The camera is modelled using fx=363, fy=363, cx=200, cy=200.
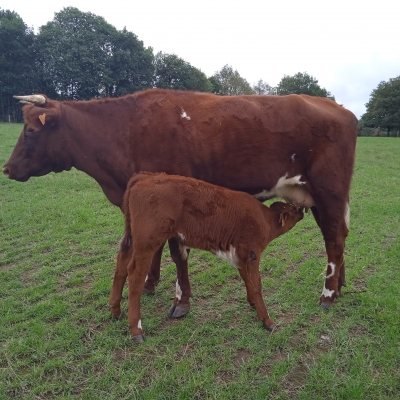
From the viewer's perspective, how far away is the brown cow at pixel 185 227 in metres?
3.93

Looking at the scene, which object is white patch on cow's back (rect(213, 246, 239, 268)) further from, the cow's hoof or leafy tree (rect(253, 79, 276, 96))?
leafy tree (rect(253, 79, 276, 96))

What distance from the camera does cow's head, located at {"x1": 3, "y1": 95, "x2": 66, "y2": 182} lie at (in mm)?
4668

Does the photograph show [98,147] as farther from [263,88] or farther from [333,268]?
[263,88]

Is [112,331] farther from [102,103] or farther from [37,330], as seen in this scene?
→ [102,103]

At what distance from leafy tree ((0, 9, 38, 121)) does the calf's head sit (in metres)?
47.8

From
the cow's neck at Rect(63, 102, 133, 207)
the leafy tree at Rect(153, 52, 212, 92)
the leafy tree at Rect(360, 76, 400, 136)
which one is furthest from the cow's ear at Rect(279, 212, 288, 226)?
the leafy tree at Rect(360, 76, 400, 136)

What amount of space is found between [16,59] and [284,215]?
2168 inches

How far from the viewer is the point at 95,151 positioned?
4.72 m

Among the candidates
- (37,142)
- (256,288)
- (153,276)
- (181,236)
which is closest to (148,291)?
(153,276)

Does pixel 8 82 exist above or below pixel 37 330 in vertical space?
above

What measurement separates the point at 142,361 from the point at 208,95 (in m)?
3.48

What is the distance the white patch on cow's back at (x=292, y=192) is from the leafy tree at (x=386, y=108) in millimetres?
63013

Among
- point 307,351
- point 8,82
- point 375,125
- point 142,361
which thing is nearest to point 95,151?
point 142,361

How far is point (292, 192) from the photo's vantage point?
495 centimetres
